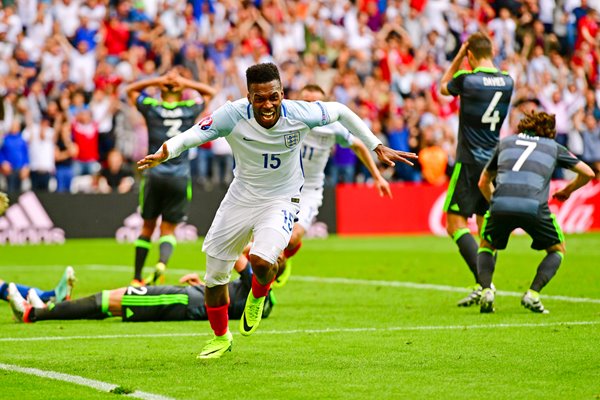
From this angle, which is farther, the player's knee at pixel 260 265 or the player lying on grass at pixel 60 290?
the player lying on grass at pixel 60 290

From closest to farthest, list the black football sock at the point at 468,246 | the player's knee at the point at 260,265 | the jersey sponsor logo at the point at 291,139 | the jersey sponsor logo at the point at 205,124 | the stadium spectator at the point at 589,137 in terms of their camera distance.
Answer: the jersey sponsor logo at the point at 205,124, the player's knee at the point at 260,265, the jersey sponsor logo at the point at 291,139, the black football sock at the point at 468,246, the stadium spectator at the point at 589,137

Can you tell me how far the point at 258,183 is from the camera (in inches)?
334

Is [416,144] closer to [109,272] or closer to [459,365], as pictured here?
[109,272]

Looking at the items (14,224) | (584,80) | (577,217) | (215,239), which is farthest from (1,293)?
(584,80)

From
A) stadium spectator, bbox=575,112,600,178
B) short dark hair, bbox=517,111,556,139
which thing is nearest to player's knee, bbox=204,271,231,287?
short dark hair, bbox=517,111,556,139

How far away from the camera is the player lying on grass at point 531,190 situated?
1064 centimetres

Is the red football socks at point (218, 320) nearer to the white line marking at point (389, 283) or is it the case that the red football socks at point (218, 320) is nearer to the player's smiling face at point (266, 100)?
the player's smiling face at point (266, 100)

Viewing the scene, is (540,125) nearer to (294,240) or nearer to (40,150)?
(294,240)

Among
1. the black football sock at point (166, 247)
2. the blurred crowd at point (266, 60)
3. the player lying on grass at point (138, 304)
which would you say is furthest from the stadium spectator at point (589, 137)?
the player lying on grass at point (138, 304)

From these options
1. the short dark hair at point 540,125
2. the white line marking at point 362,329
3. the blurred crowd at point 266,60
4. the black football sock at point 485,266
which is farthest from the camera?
the blurred crowd at point 266,60

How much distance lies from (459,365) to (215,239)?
2.03 metres

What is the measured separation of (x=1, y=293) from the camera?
11.3m

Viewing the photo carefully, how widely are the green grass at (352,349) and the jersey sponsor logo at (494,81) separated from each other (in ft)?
7.65

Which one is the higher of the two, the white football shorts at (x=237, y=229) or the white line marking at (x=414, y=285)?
the white football shorts at (x=237, y=229)
